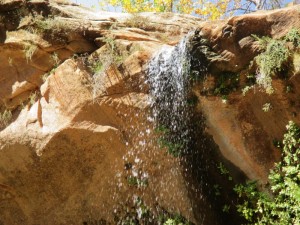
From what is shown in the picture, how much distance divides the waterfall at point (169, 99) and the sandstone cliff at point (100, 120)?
0.18 m

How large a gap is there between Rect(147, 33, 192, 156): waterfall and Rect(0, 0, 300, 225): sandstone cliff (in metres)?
0.18

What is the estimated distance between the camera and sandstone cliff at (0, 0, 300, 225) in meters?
5.71

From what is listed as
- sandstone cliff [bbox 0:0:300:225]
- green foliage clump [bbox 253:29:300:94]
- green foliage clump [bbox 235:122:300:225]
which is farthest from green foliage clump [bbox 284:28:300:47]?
green foliage clump [bbox 235:122:300:225]

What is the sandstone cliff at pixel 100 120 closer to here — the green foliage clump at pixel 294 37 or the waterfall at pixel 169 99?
the waterfall at pixel 169 99

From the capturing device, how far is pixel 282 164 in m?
5.51

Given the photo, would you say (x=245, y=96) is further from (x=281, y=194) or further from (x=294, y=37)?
(x=281, y=194)

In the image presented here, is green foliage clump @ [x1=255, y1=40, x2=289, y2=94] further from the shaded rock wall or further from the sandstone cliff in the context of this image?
the sandstone cliff

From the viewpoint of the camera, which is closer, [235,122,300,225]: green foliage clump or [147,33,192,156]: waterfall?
[235,122,300,225]: green foliage clump

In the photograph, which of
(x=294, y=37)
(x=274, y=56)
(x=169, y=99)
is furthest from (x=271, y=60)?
(x=169, y=99)

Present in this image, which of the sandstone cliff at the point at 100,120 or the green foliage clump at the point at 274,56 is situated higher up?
the green foliage clump at the point at 274,56

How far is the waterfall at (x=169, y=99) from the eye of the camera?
620cm

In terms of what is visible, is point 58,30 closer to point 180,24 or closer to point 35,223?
point 180,24

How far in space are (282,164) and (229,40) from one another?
2.22m

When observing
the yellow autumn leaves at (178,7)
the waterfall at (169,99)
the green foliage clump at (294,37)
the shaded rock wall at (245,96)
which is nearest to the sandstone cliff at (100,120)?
the shaded rock wall at (245,96)
